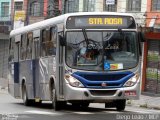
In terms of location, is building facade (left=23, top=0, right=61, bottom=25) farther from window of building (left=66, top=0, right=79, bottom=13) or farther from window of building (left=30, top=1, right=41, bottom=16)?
window of building (left=66, top=0, right=79, bottom=13)

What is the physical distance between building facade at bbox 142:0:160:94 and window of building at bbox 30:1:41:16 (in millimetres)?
13027

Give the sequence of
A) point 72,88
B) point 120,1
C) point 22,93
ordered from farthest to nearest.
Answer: point 120,1 → point 22,93 → point 72,88

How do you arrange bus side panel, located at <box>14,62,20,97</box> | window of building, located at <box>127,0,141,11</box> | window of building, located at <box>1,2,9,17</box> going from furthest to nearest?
window of building, located at <box>1,2,9,17</box>, window of building, located at <box>127,0,141,11</box>, bus side panel, located at <box>14,62,20,97</box>

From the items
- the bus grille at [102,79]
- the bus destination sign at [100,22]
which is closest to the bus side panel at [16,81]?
the bus destination sign at [100,22]

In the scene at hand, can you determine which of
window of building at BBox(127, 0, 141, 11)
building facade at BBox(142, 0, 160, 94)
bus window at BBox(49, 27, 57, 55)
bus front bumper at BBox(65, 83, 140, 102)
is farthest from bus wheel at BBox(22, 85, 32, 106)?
window of building at BBox(127, 0, 141, 11)

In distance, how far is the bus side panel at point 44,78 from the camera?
20703mm

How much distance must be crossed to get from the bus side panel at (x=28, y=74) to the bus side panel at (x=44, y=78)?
156 cm

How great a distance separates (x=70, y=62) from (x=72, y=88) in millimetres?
816

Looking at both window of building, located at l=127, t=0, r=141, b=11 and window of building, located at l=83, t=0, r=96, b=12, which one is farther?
window of building, located at l=83, t=0, r=96, b=12

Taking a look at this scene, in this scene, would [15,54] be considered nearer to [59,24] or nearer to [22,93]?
[22,93]

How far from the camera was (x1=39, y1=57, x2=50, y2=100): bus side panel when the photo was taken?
67.9 feet

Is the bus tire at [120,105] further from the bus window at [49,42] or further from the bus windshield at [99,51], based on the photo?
the bus window at [49,42]

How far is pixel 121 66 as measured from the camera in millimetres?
18406

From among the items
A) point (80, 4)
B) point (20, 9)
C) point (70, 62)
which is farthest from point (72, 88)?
point (20, 9)
